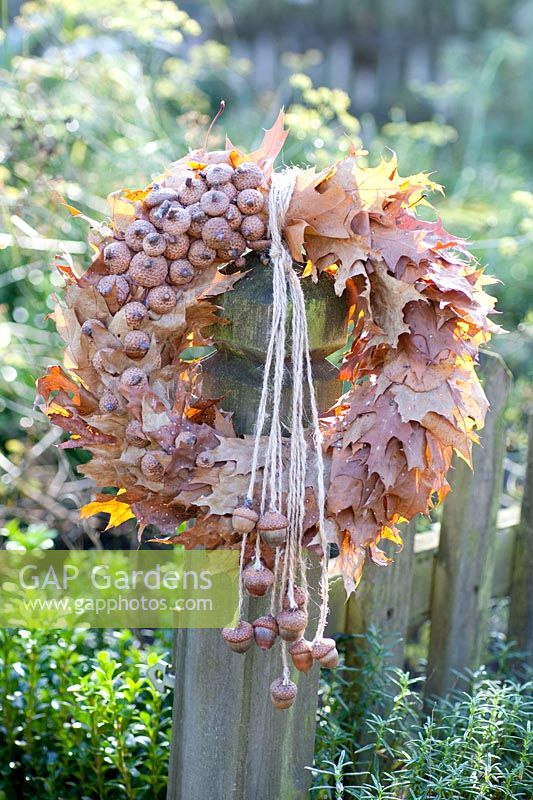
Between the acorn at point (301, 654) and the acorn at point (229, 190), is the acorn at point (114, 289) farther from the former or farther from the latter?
the acorn at point (301, 654)

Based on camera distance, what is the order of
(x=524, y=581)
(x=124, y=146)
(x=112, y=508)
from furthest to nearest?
(x=124, y=146)
(x=524, y=581)
(x=112, y=508)

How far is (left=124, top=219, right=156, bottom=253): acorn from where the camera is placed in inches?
49.4

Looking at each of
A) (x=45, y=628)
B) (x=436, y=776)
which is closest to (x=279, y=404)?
(x=436, y=776)

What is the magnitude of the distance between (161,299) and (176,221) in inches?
4.3

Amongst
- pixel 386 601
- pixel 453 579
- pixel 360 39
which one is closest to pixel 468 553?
pixel 453 579

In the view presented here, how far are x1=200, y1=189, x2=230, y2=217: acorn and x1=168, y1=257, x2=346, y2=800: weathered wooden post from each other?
11 centimetres

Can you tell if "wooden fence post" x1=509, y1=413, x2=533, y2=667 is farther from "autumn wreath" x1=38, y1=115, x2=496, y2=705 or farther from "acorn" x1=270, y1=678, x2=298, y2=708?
"acorn" x1=270, y1=678, x2=298, y2=708

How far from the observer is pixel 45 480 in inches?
121

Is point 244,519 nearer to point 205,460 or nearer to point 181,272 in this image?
point 205,460

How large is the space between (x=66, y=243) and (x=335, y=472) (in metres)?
1.65

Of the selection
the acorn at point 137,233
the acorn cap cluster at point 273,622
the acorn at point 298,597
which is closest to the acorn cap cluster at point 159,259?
the acorn at point 137,233

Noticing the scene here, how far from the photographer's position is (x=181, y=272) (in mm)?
1260

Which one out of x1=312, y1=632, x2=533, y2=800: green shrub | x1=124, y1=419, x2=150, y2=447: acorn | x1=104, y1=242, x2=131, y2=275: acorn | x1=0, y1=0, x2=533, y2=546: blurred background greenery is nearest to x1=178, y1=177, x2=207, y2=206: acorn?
x1=104, y1=242, x2=131, y2=275: acorn

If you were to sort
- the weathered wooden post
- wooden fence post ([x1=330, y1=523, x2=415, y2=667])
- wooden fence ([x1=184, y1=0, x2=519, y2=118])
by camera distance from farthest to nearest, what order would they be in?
wooden fence ([x1=184, y1=0, x2=519, y2=118]) → wooden fence post ([x1=330, y1=523, x2=415, y2=667]) → the weathered wooden post
